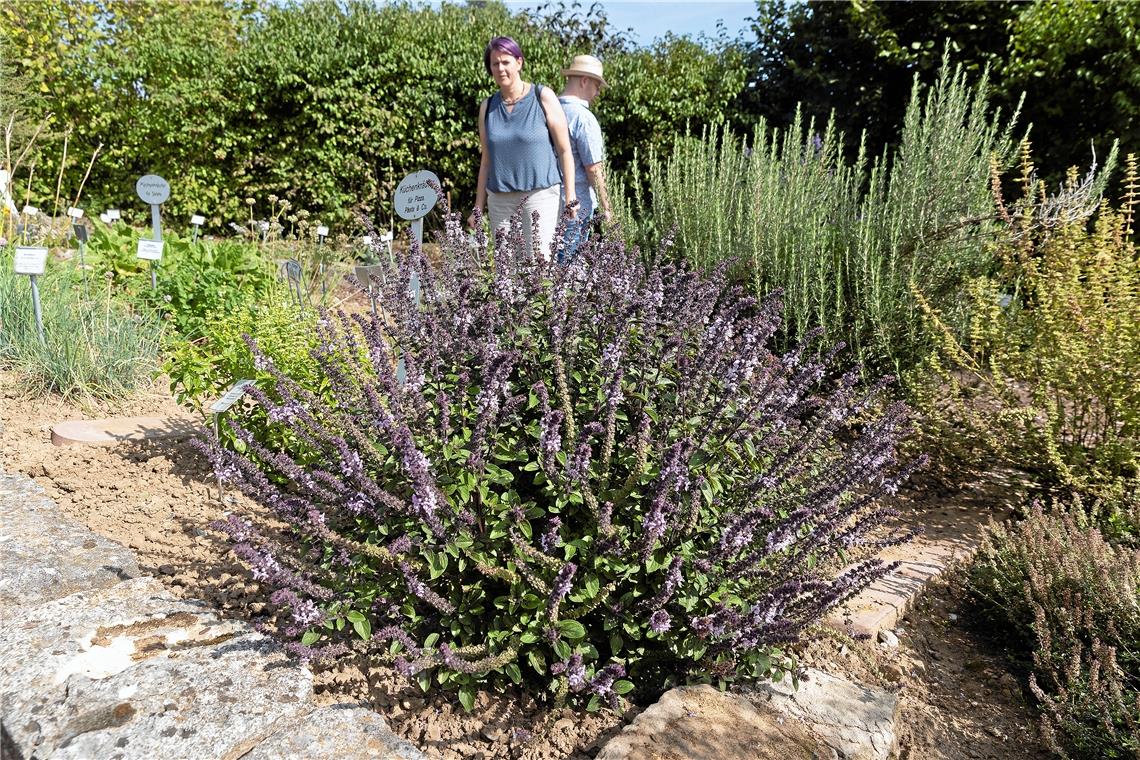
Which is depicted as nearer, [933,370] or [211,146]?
[933,370]

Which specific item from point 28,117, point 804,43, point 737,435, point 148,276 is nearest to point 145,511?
point 737,435

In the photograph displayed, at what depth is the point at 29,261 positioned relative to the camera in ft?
12.0

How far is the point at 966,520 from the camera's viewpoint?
3295 millimetres

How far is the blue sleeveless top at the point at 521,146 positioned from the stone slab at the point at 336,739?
3127 mm

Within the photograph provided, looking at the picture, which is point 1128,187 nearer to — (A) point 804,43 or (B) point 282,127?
(A) point 804,43

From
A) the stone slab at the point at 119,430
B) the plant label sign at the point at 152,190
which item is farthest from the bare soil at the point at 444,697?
the plant label sign at the point at 152,190

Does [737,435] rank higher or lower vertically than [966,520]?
higher

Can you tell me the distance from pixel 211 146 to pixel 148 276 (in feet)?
11.9

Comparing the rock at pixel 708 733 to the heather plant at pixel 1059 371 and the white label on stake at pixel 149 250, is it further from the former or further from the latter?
the white label on stake at pixel 149 250

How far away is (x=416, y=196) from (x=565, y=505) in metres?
1.53

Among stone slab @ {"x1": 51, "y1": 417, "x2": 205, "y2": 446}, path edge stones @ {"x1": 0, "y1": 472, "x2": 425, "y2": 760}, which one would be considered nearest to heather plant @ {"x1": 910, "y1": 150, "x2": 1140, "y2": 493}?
path edge stones @ {"x1": 0, "y1": 472, "x2": 425, "y2": 760}

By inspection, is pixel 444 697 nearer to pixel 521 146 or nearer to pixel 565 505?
pixel 565 505

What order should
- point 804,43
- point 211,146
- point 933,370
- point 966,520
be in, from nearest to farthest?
point 966,520
point 933,370
point 804,43
point 211,146

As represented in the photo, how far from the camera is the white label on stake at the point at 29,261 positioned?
3635 millimetres
